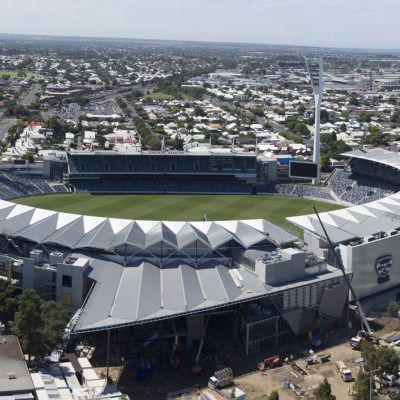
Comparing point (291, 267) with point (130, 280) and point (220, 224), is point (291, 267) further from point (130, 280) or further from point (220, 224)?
point (130, 280)

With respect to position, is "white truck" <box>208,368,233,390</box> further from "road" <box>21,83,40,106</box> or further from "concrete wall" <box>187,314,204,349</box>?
"road" <box>21,83,40,106</box>

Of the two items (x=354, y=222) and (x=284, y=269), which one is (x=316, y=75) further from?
(x=284, y=269)

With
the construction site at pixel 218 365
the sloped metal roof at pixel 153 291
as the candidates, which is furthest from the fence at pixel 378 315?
the sloped metal roof at pixel 153 291

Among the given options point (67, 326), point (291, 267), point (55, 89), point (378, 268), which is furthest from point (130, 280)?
point (55, 89)

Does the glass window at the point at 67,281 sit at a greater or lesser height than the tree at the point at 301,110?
lesser

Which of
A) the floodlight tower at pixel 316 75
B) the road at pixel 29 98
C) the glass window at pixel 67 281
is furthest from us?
the road at pixel 29 98

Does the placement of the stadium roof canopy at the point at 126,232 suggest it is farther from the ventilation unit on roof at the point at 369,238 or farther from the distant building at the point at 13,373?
the distant building at the point at 13,373
